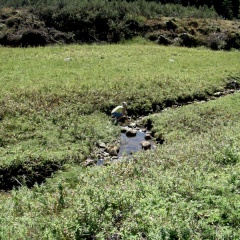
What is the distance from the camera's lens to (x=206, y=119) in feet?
57.4

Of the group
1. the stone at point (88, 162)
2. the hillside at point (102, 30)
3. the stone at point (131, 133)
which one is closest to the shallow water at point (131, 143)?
the stone at point (131, 133)

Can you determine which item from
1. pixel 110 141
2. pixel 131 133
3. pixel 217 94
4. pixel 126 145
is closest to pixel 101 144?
pixel 110 141

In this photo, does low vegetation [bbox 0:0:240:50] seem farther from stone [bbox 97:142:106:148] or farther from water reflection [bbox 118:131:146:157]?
stone [bbox 97:142:106:148]

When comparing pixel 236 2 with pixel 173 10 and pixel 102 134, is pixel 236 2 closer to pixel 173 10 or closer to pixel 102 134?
pixel 173 10

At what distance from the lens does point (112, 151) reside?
14.3 metres

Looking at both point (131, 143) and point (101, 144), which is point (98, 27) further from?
point (101, 144)

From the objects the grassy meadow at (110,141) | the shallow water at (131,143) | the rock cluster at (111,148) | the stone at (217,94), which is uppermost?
the grassy meadow at (110,141)

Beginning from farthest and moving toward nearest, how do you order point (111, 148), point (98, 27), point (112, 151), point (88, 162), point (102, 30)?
point (98, 27) → point (102, 30) → point (111, 148) → point (112, 151) → point (88, 162)

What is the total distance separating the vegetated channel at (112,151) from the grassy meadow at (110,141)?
0.05 m

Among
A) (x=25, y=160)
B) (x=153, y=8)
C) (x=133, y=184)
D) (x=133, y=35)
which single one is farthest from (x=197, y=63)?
(x=153, y=8)

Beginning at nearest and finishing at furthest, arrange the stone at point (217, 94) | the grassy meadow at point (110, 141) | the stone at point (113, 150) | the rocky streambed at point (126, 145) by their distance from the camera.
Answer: the grassy meadow at point (110, 141) → the rocky streambed at point (126, 145) → the stone at point (113, 150) → the stone at point (217, 94)

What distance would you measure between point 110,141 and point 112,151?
1005mm

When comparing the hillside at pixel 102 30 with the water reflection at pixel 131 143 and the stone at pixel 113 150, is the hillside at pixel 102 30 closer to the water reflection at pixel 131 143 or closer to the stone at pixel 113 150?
the water reflection at pixel 131 143

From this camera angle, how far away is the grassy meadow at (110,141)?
22.4ft
